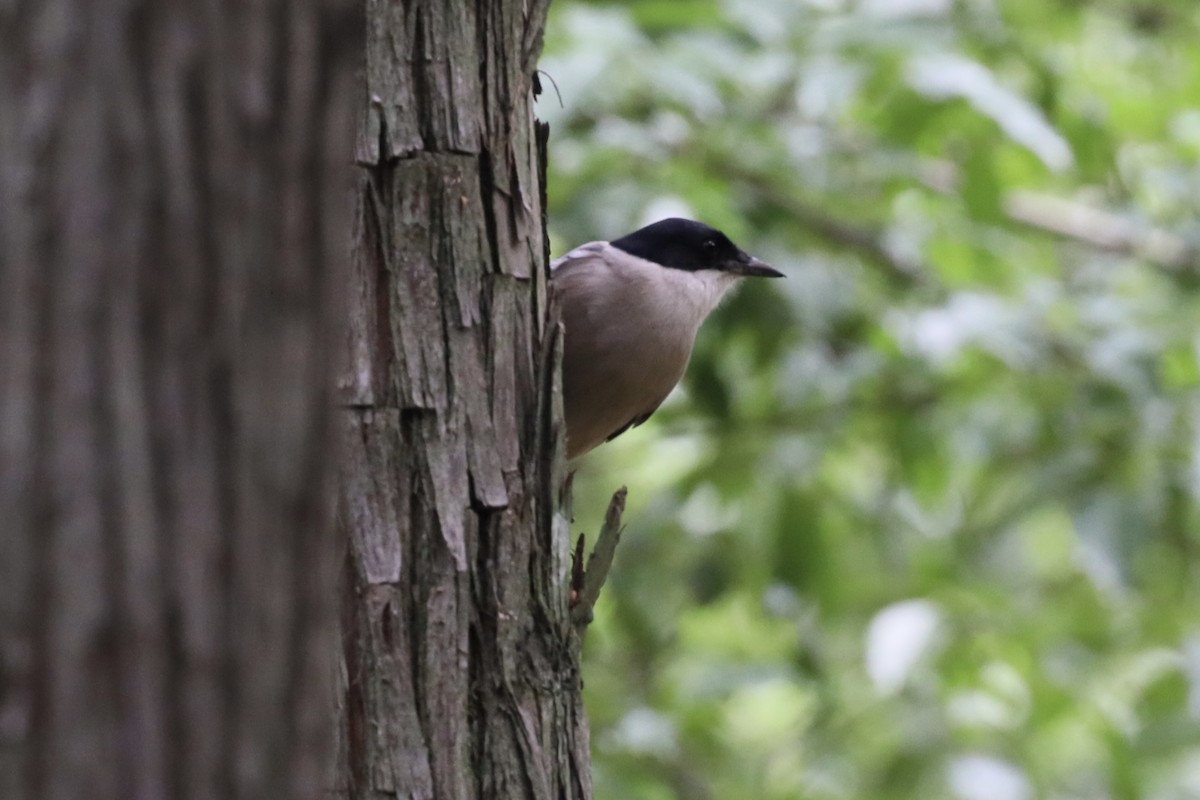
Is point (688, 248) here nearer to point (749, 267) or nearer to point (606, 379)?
point (749, 267)

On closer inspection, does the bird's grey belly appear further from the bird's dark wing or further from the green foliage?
the green foliage

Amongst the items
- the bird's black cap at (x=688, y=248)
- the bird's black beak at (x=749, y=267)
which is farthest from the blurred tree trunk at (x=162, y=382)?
the bird's black beak at (x=749, y=267)

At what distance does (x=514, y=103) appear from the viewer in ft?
9.46

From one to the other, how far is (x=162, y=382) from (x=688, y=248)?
4.09 meters

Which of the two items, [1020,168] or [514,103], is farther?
[1020,168]

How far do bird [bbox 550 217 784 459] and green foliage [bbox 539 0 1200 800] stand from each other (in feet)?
0.46

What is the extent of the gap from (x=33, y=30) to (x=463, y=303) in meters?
1.58

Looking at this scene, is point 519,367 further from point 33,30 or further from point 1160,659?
point 1160,659

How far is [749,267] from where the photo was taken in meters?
5.30

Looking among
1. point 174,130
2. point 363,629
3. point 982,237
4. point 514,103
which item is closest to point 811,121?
point 982,237

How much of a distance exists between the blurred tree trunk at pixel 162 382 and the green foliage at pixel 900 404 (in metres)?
3.32

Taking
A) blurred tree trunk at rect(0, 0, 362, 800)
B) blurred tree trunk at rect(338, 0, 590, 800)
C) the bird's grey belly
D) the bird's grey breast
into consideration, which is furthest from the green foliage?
blurred tree trunk at rect(0, 0, 362, 800)

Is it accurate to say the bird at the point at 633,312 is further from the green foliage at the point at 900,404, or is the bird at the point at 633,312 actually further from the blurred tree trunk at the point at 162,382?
the blurred tree trunk at the point at 162,382

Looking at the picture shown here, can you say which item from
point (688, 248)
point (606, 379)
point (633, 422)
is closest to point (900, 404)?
point (688, 248)
